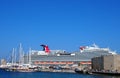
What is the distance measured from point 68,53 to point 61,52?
16.2 feet

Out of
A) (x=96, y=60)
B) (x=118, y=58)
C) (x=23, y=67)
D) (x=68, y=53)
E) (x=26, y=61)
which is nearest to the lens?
(x=118, y=58)

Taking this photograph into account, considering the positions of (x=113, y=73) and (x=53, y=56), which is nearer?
(x=113, y=73)

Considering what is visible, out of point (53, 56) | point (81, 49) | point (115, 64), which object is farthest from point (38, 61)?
point (115, 64)

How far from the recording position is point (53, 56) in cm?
15100

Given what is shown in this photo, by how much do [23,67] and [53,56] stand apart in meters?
37.3

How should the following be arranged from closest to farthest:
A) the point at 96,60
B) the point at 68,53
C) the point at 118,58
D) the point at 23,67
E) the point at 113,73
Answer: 1. the point at 113,73
2. the point at 118,58
3. the point at 96,60
4. the point at 23,67
5. the point at 68,53

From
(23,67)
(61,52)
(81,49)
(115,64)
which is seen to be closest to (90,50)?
(81,49)

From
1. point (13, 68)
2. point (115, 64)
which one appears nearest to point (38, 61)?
point (13, 68)

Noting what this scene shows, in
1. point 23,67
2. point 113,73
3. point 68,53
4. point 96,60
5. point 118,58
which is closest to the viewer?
point 113,73

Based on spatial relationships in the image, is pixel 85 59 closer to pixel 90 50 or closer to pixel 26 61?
pixel 90 50

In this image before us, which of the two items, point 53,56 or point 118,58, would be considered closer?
point 118,58

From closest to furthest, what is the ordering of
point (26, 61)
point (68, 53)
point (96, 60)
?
1. point (96, 60)
2. point (26, 61)
3. point (68, 53)

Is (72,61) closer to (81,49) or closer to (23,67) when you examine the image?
(81,49)

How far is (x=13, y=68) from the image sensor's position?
117 m
